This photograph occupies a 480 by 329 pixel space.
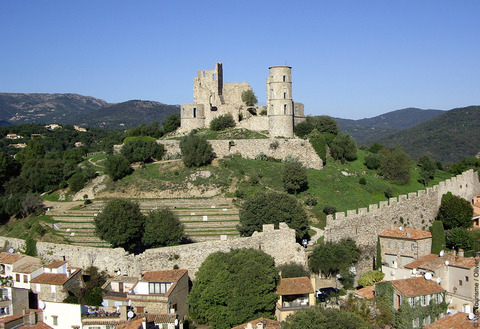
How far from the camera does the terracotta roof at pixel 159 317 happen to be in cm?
2367

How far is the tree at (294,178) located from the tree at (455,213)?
31.5 feet

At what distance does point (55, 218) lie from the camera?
1507 inches

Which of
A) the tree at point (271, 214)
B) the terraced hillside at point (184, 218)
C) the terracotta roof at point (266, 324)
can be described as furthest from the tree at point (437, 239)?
the terracotta roof at point (266, 324)

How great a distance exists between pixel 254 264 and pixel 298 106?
30.7 m

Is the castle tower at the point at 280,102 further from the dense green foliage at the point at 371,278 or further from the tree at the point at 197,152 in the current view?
the dense green foliage at the point at 371,278

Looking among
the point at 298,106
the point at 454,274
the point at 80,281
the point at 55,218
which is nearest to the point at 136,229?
the point at 80,281

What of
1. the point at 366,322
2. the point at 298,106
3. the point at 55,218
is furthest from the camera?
the point at 298,106

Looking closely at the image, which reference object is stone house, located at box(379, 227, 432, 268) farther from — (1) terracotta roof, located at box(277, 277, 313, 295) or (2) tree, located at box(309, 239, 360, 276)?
(1) terracotta roof, located at box(277, 277, 313, 295)

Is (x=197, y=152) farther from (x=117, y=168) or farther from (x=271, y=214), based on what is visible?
(x=271, y=214)

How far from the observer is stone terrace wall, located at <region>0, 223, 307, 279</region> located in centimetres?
2773

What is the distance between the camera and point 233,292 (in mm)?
25406

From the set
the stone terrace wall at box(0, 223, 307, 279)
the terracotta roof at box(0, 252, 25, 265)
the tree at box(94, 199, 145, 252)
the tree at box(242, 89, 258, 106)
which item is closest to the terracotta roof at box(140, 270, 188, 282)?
the stone terrace wall at box(0, 223, 307, 279)

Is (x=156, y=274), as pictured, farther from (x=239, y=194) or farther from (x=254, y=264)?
(x=239, y=194)

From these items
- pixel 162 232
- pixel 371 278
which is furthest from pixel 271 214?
pixel 371 278
